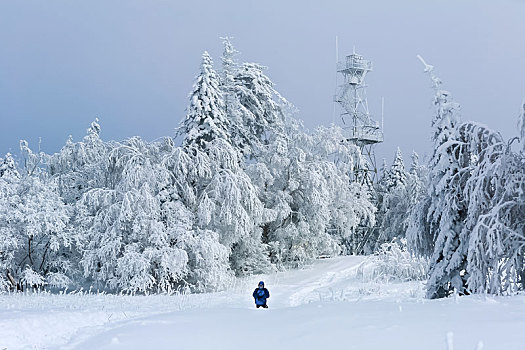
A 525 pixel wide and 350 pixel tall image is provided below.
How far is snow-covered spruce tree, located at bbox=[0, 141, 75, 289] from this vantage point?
66.0 feet

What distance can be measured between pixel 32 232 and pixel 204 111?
8713mm

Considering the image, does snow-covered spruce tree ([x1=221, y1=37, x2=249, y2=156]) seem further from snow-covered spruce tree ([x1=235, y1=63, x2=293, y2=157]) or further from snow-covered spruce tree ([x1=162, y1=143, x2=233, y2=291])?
snow-covered spruce tree ([x1=162, y1=143, x2=233, y2=291])

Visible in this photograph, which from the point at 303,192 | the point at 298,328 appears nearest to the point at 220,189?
the point at 303,192

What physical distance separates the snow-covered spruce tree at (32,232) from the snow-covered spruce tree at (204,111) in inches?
246

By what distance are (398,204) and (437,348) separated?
31.3 meters

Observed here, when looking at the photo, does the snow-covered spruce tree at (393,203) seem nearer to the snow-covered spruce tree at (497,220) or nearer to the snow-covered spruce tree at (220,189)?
the snow-covered spruce tree at (220,189)

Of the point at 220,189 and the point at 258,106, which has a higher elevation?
the point at 258,106

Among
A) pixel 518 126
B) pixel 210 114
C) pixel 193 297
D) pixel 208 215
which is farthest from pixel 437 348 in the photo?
pixel 210 114

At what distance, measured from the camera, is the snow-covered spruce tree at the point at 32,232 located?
20125mm

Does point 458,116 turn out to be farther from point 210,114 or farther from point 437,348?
point 210,114

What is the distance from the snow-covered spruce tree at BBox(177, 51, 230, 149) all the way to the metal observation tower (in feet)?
52.4

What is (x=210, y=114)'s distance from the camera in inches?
952

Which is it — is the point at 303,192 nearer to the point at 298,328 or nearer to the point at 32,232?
the point at 32,232

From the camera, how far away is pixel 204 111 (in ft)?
78.2
